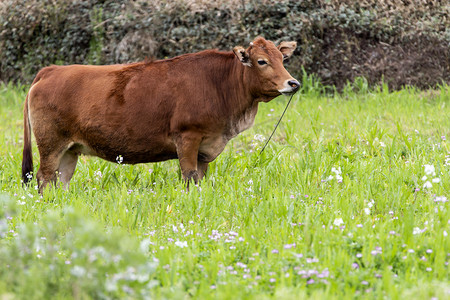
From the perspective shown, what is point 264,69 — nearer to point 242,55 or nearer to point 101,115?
point 242,55

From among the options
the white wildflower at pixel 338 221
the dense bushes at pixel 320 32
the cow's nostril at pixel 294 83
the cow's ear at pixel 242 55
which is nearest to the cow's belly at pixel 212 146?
the cow's ear at pixel 242 55

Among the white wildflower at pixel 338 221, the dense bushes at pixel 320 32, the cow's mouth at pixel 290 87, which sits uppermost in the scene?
the cow's mouth at pixel 290 87

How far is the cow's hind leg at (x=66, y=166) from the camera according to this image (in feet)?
21.2

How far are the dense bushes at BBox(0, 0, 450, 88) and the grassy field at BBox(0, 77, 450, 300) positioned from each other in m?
2.47

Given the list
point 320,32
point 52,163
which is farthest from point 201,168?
point 320,32

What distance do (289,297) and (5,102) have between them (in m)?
9.04

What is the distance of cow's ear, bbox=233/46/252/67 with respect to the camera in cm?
583

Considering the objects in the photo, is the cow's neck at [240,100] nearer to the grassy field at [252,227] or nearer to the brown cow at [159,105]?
the brown cow at [159,105]

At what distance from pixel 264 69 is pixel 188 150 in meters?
0.96

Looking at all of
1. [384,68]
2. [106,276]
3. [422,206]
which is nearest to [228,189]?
[422,206]

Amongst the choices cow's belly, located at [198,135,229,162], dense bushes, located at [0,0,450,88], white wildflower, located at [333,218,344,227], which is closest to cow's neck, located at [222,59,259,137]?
cow's belly, located at [198,135,229,162]

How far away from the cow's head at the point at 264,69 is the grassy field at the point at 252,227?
2.59ft

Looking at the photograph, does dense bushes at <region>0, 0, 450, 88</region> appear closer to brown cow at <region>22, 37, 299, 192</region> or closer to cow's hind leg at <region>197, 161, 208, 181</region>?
brown cow at <region>22, 37, 299, 192</region>

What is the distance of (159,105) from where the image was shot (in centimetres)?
599
